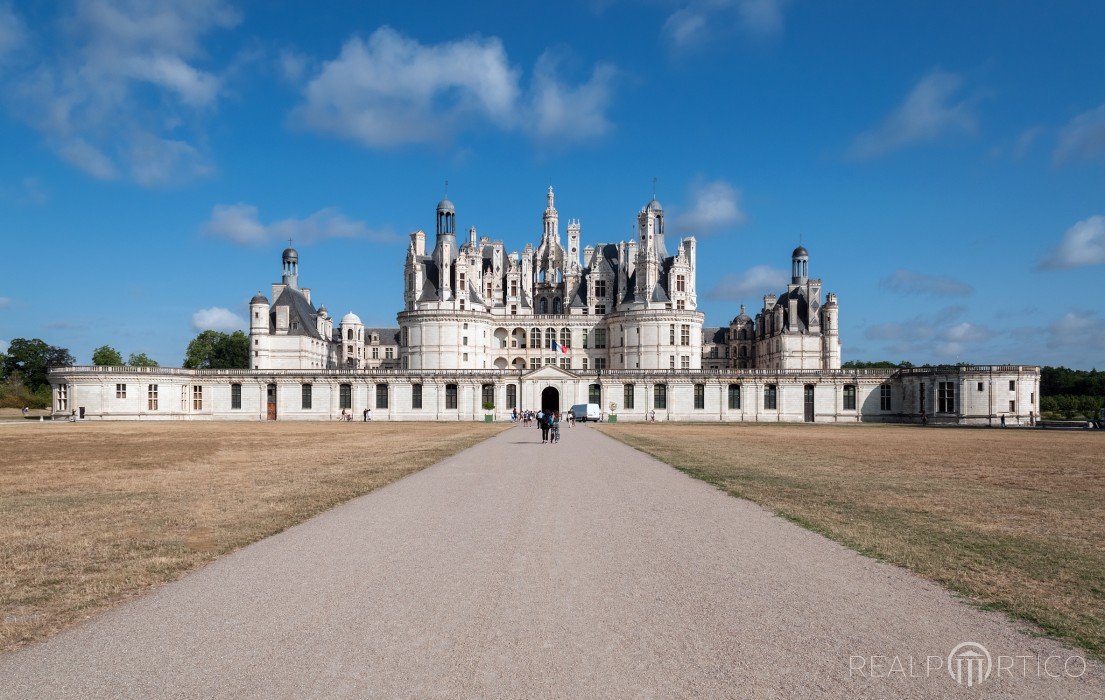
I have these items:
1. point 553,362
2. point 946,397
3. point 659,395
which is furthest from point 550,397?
point 946,397

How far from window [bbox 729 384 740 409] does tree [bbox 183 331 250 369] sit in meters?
83.6

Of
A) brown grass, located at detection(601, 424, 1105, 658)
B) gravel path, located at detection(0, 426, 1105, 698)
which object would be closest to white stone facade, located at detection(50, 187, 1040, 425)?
brown grass, located at detection(601, 424, 1105, 658)

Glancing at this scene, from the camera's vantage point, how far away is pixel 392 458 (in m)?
28.7

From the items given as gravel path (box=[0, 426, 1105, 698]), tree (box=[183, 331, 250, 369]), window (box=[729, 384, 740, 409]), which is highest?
tree (box=[183, 331, 250, 369])

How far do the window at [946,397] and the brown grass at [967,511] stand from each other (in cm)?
4130

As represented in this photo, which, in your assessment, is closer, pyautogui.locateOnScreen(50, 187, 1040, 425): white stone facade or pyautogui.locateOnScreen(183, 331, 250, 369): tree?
pyautogui.locateOnScreen(50, 187, 1040, 425): white stone facade

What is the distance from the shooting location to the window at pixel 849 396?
78.7m

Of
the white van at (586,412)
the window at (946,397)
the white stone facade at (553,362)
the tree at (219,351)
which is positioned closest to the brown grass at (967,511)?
the white van at (586,412)

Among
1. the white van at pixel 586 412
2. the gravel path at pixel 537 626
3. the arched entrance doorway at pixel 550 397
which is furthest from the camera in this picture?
the arched entrance doorway at pixel 550 397

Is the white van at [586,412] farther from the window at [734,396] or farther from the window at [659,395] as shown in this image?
the window at [734,396]

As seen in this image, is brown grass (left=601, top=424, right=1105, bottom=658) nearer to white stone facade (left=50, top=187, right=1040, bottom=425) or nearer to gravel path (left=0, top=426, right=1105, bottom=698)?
gravel path (left=0, top=426, right=1105, bottom=698)

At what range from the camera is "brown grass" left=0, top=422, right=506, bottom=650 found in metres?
9.09

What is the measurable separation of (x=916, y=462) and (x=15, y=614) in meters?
28.0

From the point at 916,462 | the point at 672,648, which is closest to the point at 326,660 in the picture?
the point at 672,648
